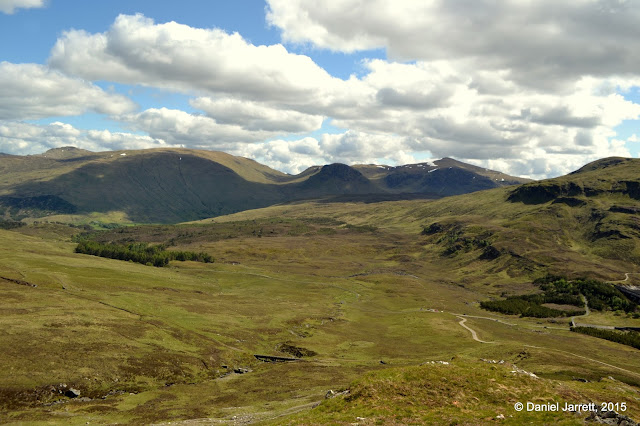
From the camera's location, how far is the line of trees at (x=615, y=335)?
14912 centimetres

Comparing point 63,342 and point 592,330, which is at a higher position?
point 63,342

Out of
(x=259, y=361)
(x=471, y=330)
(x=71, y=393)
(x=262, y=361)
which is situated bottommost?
(x=471, y=330)

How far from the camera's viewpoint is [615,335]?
15888cm

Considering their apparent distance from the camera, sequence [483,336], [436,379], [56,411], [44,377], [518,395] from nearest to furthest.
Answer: [518,395], [436,379], [56,411], [44,377], [483,336]

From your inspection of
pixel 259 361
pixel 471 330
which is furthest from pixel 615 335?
pixel 259 361

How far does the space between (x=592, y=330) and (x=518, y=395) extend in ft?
463

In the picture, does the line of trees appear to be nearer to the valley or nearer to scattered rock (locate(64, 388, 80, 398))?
the valley

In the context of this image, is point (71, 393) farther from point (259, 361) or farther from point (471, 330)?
point (471, 330)

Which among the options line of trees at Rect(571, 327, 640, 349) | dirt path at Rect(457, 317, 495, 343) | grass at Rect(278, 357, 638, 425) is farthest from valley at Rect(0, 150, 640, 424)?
line of trees at Rect(571, 327, 640, 349)

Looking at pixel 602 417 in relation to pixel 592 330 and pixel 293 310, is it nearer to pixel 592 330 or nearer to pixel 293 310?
pixel 293 310

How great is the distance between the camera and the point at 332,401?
2218 inches

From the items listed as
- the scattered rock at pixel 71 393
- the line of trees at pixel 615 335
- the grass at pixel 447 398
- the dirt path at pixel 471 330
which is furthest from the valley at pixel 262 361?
the line of trees at pixel 615 335

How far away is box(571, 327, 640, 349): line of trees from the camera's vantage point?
14912cm

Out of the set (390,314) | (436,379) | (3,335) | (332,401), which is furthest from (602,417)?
(390,314)
